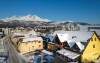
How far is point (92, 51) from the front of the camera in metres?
36.6

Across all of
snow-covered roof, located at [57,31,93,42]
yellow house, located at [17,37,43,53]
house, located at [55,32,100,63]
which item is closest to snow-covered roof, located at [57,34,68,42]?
snow-covered roof, located at [57,31,93,42]

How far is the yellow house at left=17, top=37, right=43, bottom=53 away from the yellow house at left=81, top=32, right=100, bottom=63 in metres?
22.1

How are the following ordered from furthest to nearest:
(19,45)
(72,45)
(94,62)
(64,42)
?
(19,45), (64,42), (72,45), (94,62)

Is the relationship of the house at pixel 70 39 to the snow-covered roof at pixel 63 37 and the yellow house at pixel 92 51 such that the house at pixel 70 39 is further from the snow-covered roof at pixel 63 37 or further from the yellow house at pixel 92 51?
the yellow house at pixel 92 51

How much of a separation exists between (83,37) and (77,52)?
663cm

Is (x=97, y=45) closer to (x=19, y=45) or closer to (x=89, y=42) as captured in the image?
(x=89, y=42)

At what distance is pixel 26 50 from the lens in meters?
52.6

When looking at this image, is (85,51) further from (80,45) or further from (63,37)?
(63,37)

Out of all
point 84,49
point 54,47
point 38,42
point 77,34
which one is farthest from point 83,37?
point 38,42

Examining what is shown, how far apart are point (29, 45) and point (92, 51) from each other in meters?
22.8

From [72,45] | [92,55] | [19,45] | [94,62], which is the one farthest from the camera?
[19,45]

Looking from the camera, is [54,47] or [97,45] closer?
[97,45]

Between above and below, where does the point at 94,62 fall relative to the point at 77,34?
below

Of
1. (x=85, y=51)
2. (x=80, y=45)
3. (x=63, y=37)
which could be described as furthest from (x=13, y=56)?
(x=85, y=51)
